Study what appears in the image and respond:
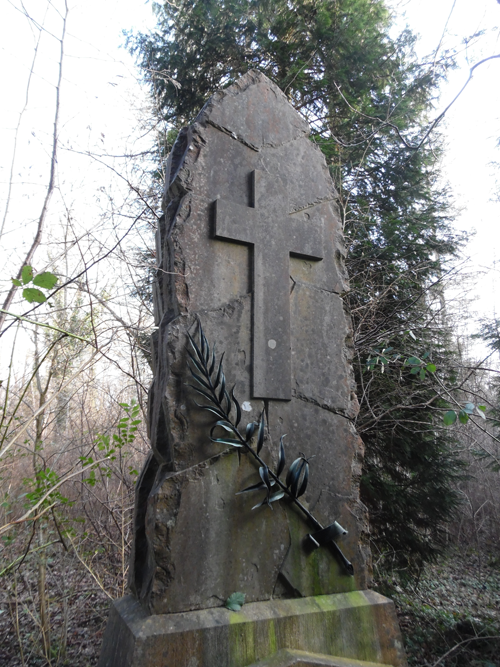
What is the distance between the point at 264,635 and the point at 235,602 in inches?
6.1

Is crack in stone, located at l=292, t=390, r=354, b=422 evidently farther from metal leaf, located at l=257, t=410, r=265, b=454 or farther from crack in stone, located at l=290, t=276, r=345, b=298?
crack in stone, located at l=290, t=276, r=345, b=298

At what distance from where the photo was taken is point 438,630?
3910mm

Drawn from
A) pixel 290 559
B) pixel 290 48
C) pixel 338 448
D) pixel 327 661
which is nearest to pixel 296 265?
pixel 338 448

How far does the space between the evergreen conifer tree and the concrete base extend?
8.47ft

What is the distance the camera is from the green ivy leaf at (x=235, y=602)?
1.75 meters

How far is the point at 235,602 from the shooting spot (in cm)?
177

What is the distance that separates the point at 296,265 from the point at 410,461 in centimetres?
332

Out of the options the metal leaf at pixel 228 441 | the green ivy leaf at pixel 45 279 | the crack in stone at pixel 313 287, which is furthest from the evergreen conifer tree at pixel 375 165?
the green ivy leaf at pixel 45 279

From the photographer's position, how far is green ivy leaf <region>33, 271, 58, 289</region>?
1.51m

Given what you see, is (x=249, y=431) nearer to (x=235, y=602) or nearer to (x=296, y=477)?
(x=296, y=477)

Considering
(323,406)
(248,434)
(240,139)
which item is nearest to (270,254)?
(240,139)

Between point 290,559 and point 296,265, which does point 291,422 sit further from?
point 296,265

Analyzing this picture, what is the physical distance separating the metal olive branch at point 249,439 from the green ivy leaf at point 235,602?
0.33 metres

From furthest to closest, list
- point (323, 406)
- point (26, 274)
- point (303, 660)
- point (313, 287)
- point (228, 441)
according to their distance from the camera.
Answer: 1. point (313, 287)
2. point (323, 406)
3. point (228, 441)
4. point (303, 660)
5. point (26, 274)
